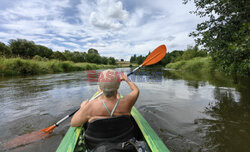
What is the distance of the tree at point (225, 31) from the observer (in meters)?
3.55

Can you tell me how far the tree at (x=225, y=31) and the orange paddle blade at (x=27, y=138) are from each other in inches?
194

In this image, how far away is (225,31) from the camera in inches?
160

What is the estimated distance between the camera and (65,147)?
1.72 m

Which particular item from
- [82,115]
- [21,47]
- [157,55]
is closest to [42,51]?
[21,47]

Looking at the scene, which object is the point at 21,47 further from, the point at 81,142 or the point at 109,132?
the point at 109,132

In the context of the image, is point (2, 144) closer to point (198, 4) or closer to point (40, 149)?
point (40, 149)

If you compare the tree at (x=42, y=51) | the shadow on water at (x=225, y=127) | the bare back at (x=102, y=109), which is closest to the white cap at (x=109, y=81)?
the bare back at (x=102, y=109)

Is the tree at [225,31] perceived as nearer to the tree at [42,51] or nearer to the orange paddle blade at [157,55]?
the orange paddle blade at [157,55]

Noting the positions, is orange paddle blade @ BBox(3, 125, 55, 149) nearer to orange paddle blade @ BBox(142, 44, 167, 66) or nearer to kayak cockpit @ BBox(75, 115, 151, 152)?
kayak cockpit @ BBox(75, 115, 151, 152)

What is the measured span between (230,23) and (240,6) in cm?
48

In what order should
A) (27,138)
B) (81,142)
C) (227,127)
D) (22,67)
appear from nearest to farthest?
(81,142) < (27,138) < (227,127) < (22,67)

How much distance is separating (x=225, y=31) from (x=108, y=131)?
15.6ft

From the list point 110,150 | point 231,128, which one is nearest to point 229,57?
point 231,128

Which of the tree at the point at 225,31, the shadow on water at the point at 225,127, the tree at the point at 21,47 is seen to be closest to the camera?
the shadow on water at the point at 225,127
